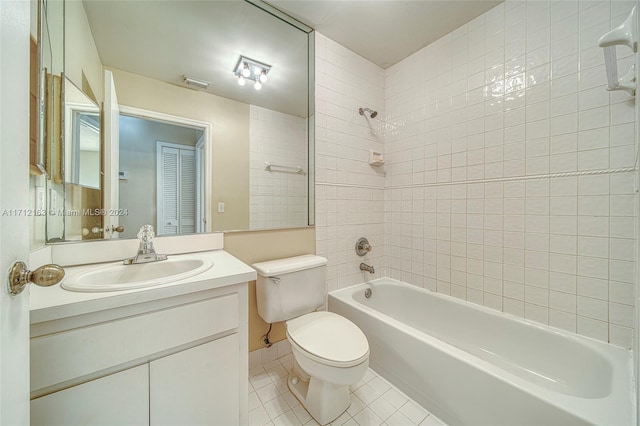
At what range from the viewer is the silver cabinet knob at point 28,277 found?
426mm

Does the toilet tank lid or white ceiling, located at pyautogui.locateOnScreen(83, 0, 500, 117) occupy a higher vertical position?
white ceiling, located at pyautogui.locateOnScreen(83, 0, 500, 117)

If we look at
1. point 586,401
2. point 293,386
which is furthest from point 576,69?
point 293,386

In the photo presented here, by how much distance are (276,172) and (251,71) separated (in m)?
0.70

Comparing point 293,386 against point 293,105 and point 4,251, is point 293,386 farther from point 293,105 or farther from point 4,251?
point 293,105

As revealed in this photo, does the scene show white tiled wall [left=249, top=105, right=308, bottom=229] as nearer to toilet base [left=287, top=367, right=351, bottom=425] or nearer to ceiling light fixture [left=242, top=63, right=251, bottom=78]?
ceiling light fixture [left=242, top=63, right=251, bottom=78]

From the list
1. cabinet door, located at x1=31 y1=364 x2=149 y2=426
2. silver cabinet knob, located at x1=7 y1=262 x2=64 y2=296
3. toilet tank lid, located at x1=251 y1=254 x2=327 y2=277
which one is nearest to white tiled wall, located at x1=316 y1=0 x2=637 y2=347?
toilet tank lid, located at x1=251 y1=254 x2=327 y2=277

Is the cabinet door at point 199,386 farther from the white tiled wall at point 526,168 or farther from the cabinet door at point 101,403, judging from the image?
the white tiled wall at point 526,168

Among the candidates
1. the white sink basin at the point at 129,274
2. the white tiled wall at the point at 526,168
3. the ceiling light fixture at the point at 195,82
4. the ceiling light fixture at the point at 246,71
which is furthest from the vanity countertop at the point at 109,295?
the white tiled wall at the point at 526,168

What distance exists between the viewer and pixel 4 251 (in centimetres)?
40

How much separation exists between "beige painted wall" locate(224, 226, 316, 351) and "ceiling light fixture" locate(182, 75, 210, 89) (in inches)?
35.2

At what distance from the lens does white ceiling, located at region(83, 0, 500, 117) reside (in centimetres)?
119

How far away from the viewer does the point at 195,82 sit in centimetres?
136

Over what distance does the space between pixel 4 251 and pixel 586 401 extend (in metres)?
1.72

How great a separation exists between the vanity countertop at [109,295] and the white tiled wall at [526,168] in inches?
60.2
